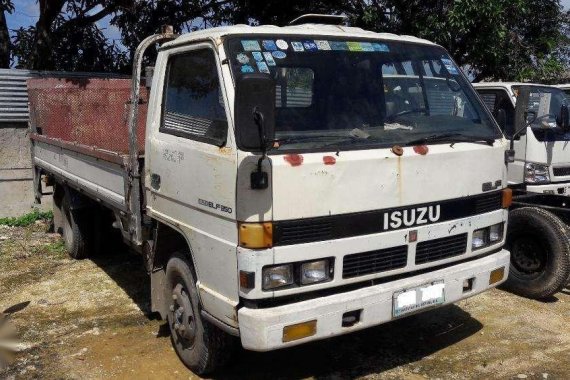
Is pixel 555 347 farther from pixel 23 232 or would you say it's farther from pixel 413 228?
pixel 23 232

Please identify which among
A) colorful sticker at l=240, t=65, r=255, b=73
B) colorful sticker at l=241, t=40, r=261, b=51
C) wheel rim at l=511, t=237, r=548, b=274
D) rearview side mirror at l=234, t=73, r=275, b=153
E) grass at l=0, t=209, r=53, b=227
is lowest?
grass at l=0, t=209, r=53, b=227

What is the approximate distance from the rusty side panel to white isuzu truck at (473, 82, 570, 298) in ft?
11.8

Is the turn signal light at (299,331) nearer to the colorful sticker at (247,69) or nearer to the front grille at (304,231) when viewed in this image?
the front grille at (304,231)

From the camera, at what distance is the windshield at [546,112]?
5.96 meters

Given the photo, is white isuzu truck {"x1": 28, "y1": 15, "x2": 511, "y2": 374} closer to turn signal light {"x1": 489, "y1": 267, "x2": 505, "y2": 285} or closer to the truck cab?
turn signal light {"x1": 489, "y1": 267, "x2": 505, "y2": 285}

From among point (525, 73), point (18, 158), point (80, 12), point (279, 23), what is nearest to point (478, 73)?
point (525, 73)

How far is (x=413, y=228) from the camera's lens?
3.58 meters

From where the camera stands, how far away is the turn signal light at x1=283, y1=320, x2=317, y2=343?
3197mm

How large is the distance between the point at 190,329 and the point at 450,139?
2.07m

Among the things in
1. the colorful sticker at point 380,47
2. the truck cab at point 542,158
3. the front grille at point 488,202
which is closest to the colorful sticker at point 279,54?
the colorful sticker at point 380,47

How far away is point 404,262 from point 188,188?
1.38m

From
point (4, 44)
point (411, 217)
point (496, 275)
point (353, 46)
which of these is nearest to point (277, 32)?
point (353, 46)

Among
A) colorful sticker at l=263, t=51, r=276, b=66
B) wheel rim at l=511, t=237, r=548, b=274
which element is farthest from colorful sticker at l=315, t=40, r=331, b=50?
wheel rim at l=511, t=237, r=548, b=274

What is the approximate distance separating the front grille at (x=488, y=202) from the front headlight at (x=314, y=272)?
1.21m
